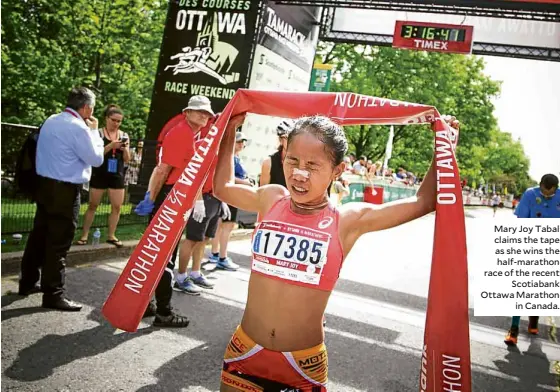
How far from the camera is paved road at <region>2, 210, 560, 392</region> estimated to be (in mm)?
3946

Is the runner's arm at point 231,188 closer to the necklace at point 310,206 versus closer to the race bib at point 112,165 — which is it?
the necklace at point 310,206

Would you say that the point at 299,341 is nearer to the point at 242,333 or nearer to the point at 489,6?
A: the point at 242,333

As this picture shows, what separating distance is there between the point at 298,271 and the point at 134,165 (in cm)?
1088

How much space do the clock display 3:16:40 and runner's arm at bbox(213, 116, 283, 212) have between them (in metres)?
11.2

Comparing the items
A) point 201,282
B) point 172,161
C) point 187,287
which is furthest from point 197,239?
point 172,161

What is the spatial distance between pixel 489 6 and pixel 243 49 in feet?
18.3

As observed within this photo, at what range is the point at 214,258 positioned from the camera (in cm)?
848

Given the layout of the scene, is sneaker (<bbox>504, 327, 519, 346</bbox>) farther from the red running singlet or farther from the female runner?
the red running singlet

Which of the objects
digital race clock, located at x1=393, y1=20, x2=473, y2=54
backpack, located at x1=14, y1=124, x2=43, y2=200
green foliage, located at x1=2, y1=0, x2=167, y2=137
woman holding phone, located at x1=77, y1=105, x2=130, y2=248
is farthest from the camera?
green foliage, located at x1=2, y1=0, x2=167, y2=137

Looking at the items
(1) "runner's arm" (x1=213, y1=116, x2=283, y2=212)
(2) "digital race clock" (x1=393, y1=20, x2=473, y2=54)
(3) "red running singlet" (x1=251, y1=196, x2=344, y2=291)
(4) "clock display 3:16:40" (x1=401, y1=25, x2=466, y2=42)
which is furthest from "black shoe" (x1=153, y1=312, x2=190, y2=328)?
(4) "clock display 3:16:40" (x1=401, y1=25, x2=466, y2=42)

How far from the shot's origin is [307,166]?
7.45 feet

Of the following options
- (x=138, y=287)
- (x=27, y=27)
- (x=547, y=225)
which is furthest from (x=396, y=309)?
(x=27, y=27)

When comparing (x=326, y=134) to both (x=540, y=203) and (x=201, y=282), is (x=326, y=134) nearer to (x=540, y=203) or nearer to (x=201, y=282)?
(x=201, y=282)

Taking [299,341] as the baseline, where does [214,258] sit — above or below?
below
